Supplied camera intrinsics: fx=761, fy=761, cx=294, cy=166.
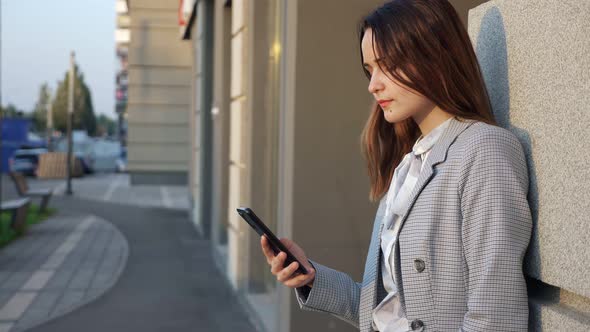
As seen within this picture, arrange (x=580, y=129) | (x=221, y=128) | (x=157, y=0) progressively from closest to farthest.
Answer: (x=580, y=129), (x=221, y=128), (x=157, y=0)

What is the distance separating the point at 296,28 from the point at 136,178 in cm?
2060

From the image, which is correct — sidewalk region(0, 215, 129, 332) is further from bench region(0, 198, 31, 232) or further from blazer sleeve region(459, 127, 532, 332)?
blazer sleeve region(459, 127, 532, 332)

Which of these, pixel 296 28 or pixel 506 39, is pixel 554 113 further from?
pixel 296 28

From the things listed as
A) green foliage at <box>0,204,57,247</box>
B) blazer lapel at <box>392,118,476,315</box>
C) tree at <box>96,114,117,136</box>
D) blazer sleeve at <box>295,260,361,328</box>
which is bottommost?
tree at <box>96,114,117,136</box>

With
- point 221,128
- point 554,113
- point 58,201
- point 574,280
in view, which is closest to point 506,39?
point 554,113

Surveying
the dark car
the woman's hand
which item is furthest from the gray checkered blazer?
the dark car

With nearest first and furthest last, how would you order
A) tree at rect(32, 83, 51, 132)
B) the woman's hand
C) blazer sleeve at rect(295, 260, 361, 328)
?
the woman's hand, blazer sleeve at rect(295, 260, 361, 328), tree at rect(32, 83, 51, 132)

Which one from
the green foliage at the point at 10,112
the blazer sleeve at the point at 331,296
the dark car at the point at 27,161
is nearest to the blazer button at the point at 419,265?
the blazer sleeve at the point at 331,296

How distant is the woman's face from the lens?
1.78m

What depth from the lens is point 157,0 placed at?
70.9 feet

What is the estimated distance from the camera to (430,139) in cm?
182

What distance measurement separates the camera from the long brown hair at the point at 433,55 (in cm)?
173

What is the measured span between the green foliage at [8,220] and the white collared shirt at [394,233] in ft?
32.4

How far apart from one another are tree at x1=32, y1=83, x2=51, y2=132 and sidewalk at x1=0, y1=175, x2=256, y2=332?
7999 cm
